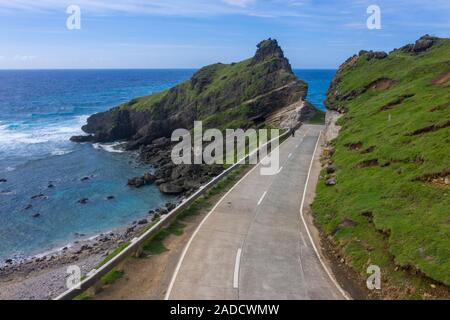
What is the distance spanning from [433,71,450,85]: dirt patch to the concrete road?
24.0 m

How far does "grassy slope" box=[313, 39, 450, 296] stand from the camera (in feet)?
58.4

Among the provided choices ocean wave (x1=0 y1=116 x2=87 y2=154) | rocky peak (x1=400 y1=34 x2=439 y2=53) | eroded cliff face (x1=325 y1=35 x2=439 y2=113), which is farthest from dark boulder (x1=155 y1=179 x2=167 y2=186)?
rocky peak (x1=400 y1=34 x2=439 y2=53)

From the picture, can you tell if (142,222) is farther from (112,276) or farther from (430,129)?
(430,129)

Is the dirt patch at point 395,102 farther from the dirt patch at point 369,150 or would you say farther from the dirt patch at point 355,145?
the dirt patch at point 369,150

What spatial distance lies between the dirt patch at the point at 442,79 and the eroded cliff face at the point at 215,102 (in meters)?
27.8

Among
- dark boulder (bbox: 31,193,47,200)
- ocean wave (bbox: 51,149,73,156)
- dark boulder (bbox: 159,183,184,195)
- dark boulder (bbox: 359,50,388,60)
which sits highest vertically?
dark boulder (bbox: 359,50,388,60)

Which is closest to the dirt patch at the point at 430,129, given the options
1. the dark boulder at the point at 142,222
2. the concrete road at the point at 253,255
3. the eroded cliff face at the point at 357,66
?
the concrete road at the point at 253,255

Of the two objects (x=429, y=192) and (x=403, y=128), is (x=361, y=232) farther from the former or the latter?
(x=403, y=128)

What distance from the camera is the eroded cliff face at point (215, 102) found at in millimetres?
72750

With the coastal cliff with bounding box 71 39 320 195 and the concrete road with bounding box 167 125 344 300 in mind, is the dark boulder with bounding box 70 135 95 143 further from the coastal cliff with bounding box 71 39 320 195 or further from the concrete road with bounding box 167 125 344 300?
the concrete road with bounding box 167 125 344 300

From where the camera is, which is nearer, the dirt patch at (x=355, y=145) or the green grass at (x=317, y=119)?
the dirt patch at (x=355, y=145)

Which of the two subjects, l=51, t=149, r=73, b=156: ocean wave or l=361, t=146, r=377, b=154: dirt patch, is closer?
l=361, t=146, r=377, b=154: dirt patch

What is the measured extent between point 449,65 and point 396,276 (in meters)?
39.9
